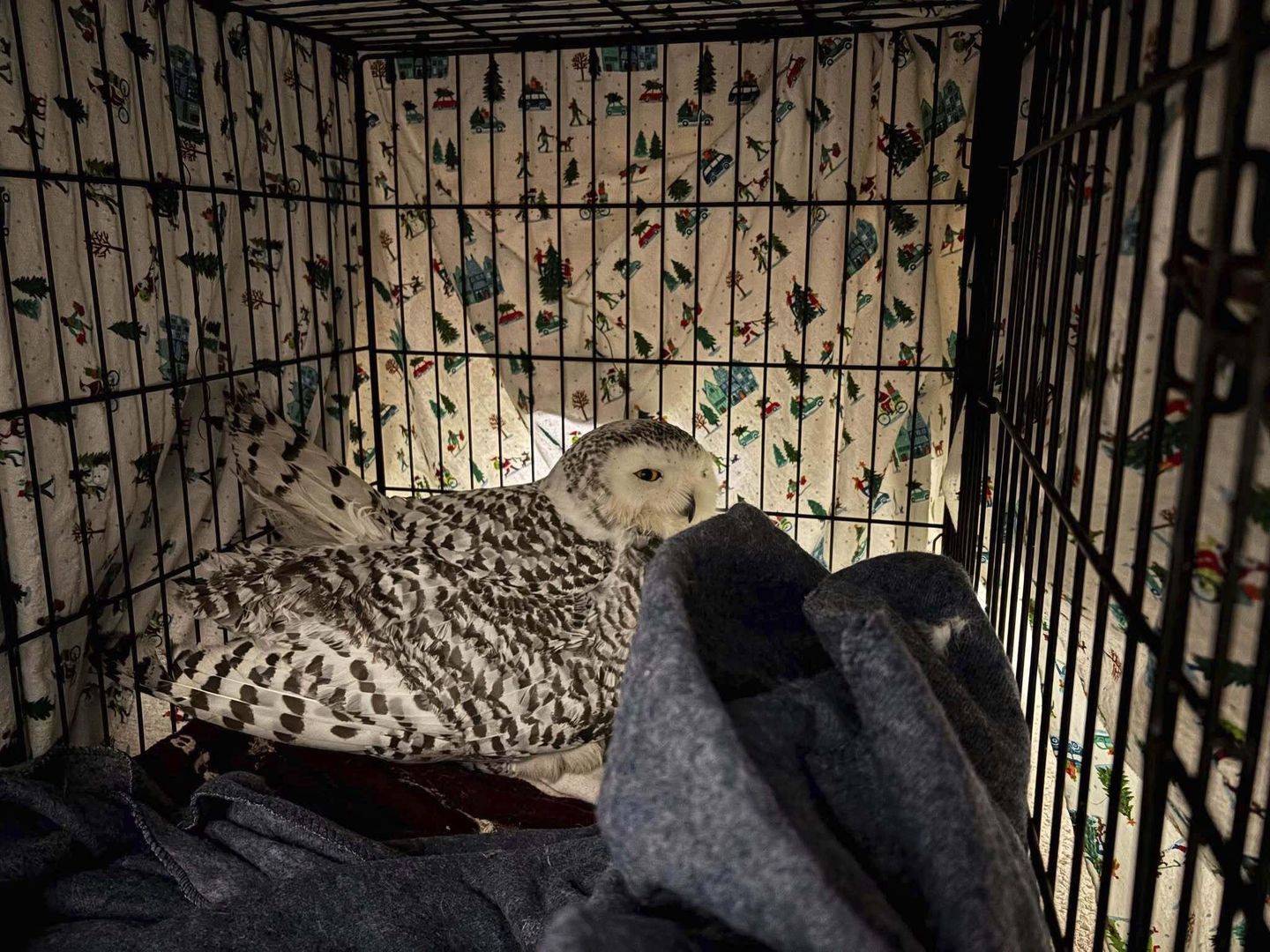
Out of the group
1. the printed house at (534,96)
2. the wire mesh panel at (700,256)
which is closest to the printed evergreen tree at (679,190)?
the wire mesh panel at (700,256)

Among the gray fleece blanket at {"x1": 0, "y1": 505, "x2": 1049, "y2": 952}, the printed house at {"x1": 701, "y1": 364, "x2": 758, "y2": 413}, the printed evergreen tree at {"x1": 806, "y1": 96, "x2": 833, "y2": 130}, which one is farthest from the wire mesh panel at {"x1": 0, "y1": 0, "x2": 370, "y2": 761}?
the printed evergreen tree at {"x1": 806, "y1": 96, "x2": 833, "y2": 130}

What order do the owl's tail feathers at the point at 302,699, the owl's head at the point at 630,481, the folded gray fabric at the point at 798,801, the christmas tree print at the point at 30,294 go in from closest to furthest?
1. the folded gray fabric at the point at 798,801
2. the christmas tree print at the point at 30,294
3. the owl's tail feathers at the point at 302,699
4. the owl's head at the point at 630,481

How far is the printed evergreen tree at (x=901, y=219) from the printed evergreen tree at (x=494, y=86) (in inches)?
30.0

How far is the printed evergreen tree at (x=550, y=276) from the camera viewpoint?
1.77 m

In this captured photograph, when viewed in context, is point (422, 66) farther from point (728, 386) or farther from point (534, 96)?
point (728, 386)

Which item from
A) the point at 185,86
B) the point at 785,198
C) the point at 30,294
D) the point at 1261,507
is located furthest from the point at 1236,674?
the point at 185,86

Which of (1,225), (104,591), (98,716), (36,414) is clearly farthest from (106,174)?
(98,716)

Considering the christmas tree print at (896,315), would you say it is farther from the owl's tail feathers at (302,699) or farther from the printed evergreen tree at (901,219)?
the owl's tail feathers at (302,699)

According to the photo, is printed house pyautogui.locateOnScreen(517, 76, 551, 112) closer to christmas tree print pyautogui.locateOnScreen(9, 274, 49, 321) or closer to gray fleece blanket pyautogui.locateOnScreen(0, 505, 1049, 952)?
christmas tree print pyautogui.locateOnScreen(9, 274, 49, 321)

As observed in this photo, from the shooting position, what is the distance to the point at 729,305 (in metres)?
1.73

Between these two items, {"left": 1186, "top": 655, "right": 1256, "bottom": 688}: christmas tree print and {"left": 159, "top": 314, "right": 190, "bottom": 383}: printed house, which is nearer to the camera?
{"left": 1186, "top": 655, "right": 1256, "bottom": 688}: christmas tree print

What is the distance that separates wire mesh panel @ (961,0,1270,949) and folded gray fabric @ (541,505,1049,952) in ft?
0.30

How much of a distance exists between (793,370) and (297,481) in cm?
91

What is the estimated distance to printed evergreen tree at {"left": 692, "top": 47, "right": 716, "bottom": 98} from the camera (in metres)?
1.61
